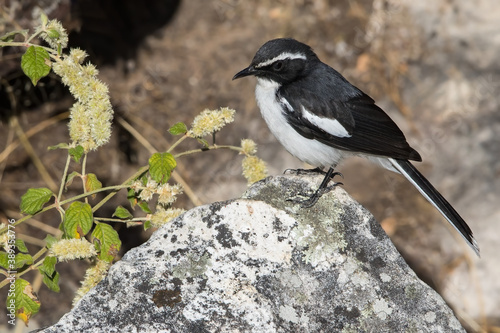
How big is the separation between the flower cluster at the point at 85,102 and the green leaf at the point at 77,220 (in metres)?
0.40

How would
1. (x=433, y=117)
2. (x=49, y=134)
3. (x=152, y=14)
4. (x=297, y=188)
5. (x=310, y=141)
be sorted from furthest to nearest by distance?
(x=152, y=14)
(x=433, y=117)
(x=49, y=134)
(x=310, y=141)
(x=297, y=188)

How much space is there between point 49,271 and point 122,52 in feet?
15.1

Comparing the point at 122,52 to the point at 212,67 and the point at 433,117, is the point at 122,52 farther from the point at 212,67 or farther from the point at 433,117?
the point at 433,117

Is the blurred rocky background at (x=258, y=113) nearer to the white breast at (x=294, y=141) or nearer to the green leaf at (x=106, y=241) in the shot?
the white breast at (x=294, y=141)

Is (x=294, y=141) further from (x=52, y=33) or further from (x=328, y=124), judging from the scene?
(x=52, y=33)

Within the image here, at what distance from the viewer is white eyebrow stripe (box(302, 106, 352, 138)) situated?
4355mm

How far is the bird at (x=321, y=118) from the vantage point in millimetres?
4375

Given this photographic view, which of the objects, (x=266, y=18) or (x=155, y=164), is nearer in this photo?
(x=155, y=164)

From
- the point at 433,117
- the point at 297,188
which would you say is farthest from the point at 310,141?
the point at 433,117

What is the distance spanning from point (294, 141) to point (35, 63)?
1.92 metres

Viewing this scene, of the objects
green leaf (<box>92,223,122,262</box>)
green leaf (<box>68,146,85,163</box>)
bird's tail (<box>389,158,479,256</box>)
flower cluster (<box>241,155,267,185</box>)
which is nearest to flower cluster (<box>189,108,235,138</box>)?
flower cluster (<box>241,155,267,185</box>)

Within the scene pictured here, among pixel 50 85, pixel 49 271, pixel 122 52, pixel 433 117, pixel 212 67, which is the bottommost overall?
pixel 49 271

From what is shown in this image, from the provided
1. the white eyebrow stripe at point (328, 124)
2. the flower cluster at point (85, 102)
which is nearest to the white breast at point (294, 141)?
the white eyebrow stripe at point (328, 124)

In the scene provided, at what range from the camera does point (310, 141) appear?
4.43 meters
